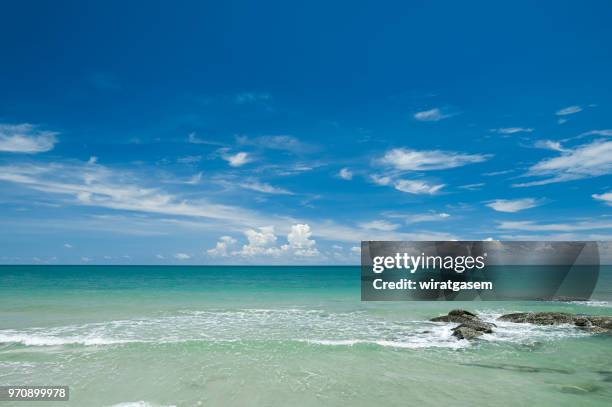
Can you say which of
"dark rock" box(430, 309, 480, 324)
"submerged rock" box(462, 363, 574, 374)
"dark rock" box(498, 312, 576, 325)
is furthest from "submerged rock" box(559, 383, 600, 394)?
"dark rock" box(498, 312, 576, 325)

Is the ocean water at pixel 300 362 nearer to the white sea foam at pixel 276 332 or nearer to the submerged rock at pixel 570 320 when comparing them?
the white sea foam at pixel 276 332

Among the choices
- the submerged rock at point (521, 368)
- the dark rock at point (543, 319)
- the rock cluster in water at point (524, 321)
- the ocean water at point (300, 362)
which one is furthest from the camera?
the dark rock at point (543, 319)

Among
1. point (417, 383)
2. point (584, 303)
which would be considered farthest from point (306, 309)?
point (584, 303)

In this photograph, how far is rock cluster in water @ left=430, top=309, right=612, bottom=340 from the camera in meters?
18.5

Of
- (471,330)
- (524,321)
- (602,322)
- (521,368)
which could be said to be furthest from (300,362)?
(602,322)

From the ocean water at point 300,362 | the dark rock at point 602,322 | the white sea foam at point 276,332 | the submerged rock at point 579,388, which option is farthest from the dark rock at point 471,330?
the submerged rock at point 579,388

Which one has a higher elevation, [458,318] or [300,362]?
[458,318]

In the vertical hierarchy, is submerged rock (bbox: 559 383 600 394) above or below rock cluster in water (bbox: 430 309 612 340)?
below

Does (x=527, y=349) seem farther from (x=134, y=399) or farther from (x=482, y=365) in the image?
(x=134, y=399)

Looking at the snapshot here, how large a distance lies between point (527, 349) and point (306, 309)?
17.7 m

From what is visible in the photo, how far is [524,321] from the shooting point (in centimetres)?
2248

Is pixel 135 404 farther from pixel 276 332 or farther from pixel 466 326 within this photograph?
pixel 466 326

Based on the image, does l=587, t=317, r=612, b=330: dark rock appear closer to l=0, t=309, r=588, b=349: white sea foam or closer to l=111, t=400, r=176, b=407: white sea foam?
l=0, t=309, r=588, b=349: white sea foam

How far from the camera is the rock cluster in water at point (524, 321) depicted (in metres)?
18.5
